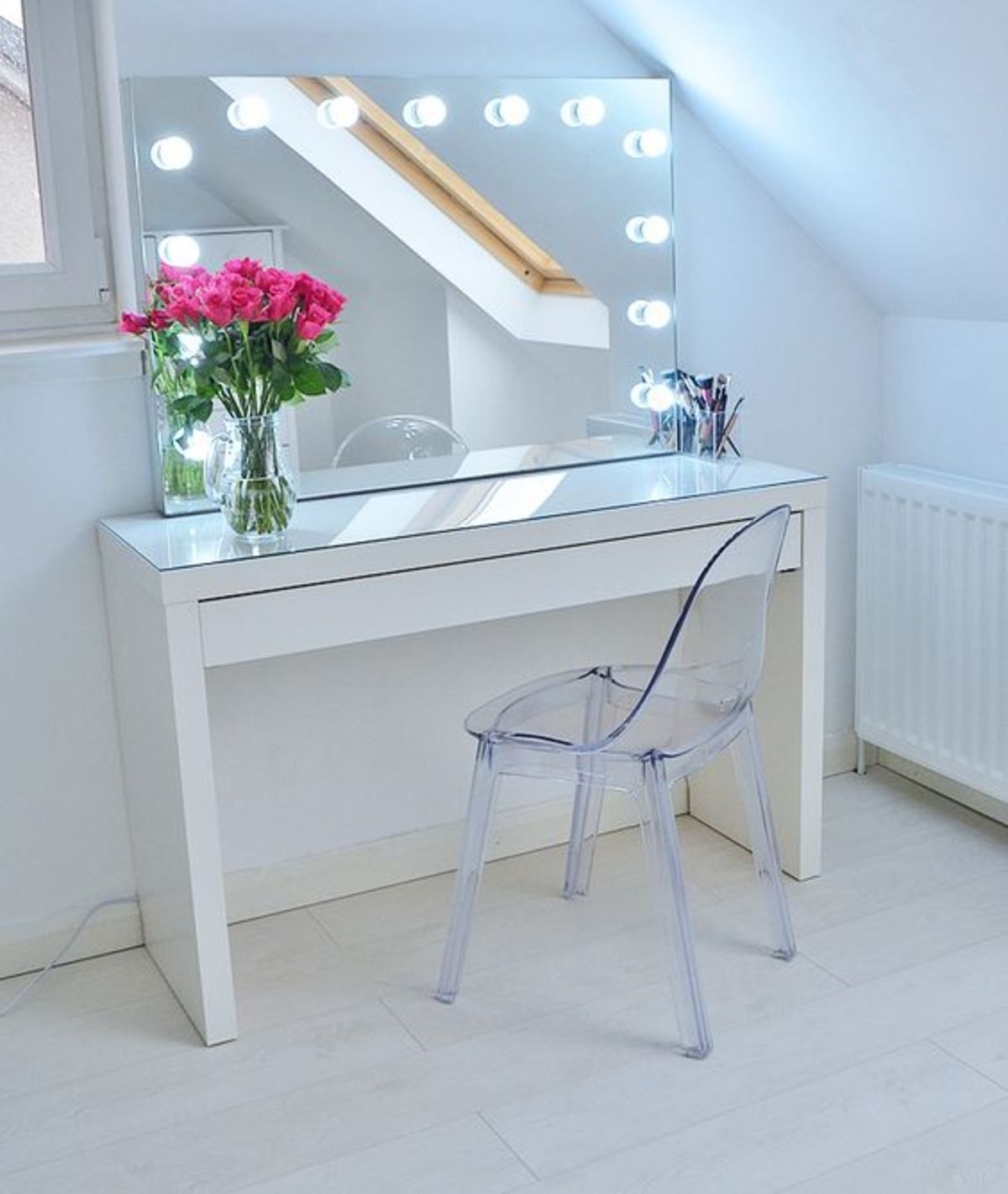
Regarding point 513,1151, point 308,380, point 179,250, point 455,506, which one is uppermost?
point 179,250

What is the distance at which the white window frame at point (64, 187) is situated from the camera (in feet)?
8.38

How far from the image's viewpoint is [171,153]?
252 centimetres

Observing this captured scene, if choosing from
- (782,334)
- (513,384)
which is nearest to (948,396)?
(782,334)

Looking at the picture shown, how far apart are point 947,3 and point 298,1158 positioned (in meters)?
1.86

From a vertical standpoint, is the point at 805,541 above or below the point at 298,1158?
above

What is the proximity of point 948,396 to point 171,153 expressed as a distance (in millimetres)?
1568

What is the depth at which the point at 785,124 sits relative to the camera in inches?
109

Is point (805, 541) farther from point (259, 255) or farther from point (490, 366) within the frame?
point (259, 255)

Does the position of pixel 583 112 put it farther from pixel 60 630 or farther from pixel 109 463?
pixel 60 630

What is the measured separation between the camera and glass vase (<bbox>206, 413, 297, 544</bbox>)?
2357 mm

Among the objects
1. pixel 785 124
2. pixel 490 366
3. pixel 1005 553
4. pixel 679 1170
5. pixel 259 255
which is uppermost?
pixel 785 124

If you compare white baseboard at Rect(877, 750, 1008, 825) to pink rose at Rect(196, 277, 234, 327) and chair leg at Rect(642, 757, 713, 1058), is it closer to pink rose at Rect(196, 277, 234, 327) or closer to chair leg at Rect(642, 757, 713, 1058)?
chair leg at Rect(642, 757, 713, 1058)

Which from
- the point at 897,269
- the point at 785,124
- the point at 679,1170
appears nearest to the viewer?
the point at 679,1170

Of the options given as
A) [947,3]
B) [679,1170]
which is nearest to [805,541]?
[947,3]
